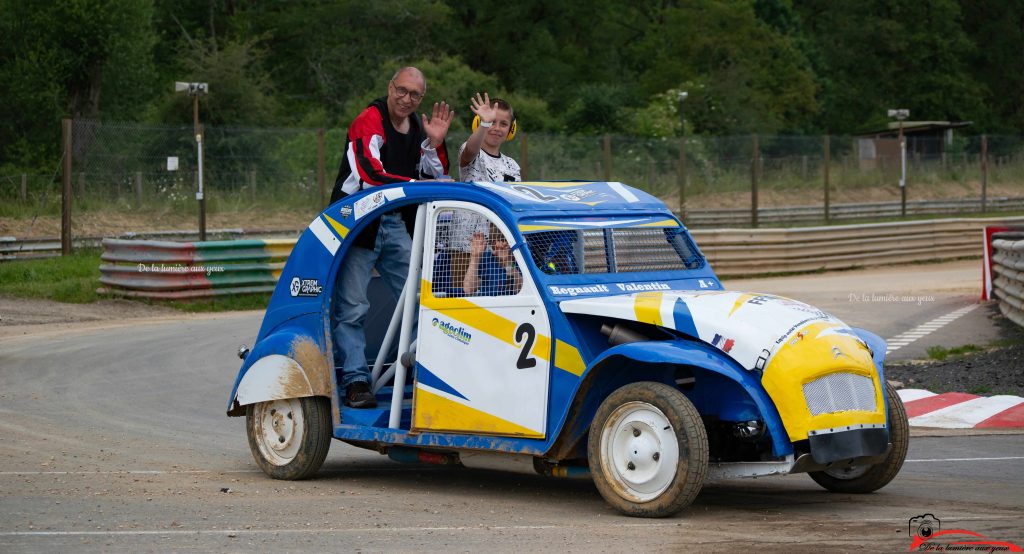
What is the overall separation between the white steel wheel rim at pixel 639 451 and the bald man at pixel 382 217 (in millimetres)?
1985

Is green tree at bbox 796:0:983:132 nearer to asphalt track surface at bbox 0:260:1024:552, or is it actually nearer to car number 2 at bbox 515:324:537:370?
asphalt track surface at bbox 0:260:1024:552

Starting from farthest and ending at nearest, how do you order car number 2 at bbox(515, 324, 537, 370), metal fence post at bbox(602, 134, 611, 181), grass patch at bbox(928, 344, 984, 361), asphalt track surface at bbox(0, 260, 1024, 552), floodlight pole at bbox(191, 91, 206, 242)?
metal fence post at bbox(602, 134, 611, 181)
floodlight pole at bbox(191, 91, 206, 242)
grass patch at bbox(928, 344, 984, 361)
car number 2 at bbox(515, 324, 537, 370)
asphalt track surface at bbox(0, 260, 1024, 552)

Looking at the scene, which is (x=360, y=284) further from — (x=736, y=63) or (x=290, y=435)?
(x=736, y=63)

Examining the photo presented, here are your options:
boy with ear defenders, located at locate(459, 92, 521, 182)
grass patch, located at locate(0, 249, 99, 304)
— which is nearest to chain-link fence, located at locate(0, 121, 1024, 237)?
grass patch, located at locate(0, 249, 99, 304)

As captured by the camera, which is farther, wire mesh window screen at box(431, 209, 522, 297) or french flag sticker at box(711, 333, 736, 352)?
wire mesh window screen at box(431, 209, 522, 297)

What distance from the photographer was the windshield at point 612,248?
25.8ft

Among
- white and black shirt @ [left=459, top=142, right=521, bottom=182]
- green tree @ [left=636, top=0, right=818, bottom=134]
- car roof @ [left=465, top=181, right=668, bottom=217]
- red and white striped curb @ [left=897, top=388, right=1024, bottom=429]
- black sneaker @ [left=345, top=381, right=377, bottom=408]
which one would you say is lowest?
red and white striped curb @ [left=897, top=388, right=1024, bottom=429]

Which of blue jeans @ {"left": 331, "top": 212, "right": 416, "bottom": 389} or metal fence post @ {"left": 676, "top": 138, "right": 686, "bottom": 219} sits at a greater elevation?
metal fence post @ {"left": 676, "top": 138, "right": 686, "bottom": 219}

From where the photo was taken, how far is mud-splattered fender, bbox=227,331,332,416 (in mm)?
8695

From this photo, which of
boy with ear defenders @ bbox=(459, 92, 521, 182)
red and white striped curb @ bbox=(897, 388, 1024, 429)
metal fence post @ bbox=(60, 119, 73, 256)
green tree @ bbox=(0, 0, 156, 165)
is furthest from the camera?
green tree @ bbox=(0, 0, 156, 165)

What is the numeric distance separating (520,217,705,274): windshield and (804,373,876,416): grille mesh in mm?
1521

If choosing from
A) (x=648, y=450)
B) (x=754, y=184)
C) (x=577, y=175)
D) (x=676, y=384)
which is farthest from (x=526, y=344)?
(x=754, y=184)

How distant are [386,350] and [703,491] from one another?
2155mm

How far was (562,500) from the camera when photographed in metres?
7.95
